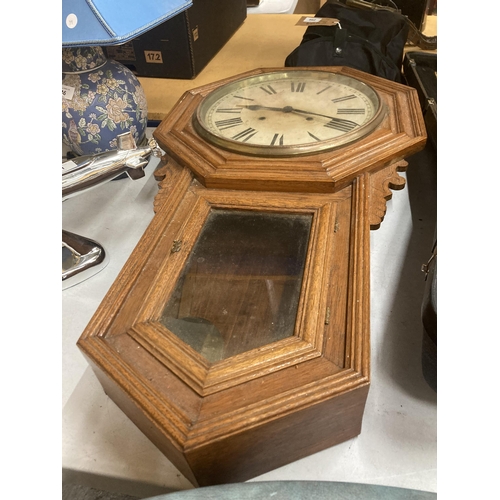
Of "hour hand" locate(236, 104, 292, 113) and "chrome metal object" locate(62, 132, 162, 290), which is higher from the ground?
"hour hand" locate(236, 104, 292, 113)

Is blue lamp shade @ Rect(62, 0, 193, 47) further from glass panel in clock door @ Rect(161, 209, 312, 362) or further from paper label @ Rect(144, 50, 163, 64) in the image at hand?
paper label @ Rect(144, 50, 163, 64)

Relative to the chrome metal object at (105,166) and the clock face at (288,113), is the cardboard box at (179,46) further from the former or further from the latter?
the chrome metal object at (105,166)

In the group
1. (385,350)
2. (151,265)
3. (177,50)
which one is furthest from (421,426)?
(177,50)

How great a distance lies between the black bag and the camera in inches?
52.7

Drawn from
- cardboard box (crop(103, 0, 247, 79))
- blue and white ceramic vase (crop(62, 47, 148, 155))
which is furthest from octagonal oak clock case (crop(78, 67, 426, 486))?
cardboard box (crop(103, 0, 247, 79))

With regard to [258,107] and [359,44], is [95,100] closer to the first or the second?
[258,107]

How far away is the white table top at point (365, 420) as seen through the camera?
0.69m

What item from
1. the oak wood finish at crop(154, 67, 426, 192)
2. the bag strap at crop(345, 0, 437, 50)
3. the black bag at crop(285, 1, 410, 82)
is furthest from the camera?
the bag strap at crop(345, 0, 437, 50)

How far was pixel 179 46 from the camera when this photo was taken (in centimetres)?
155

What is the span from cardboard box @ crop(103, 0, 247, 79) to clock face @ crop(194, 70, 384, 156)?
0.58m

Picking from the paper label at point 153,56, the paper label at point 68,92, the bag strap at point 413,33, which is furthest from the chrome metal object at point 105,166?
the bag strap at point 413,33

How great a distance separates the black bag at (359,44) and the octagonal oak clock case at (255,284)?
0.36m

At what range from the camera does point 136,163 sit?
87 cm

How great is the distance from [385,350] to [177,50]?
125cm
